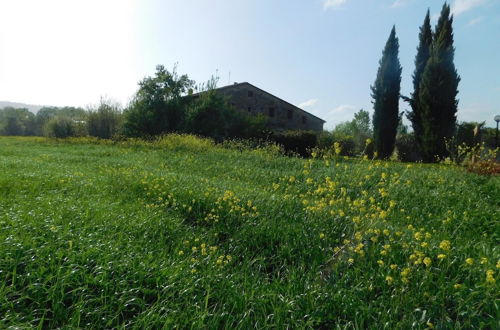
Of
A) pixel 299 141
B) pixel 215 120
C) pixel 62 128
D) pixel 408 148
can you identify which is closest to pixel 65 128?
pixel 62 128

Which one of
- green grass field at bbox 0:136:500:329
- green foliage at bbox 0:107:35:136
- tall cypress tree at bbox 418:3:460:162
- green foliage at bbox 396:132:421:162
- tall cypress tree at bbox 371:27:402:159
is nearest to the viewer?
green grass field at bbox 0:136:500:329

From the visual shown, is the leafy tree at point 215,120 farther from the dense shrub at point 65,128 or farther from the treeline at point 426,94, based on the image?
the dense shrub at point 65,128

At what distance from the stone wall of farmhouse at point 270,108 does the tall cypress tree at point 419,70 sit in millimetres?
11455

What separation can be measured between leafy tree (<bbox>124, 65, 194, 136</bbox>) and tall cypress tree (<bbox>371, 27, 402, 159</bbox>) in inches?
523

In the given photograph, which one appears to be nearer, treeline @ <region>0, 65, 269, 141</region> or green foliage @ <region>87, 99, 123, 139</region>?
treeline @ <region>0, 65, 269, 141</region>

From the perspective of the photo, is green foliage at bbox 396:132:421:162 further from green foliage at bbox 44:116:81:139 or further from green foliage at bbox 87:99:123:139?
green foliage at bbox 44:116:81:139

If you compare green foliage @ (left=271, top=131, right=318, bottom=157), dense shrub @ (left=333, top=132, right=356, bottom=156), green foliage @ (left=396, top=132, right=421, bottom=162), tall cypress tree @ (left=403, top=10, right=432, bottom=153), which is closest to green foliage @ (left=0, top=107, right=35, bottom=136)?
green foliage @ (left=271, top=131, right=318, bottom=157)

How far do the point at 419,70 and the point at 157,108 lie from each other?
17.9m

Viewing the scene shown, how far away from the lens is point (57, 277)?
2.30 meters

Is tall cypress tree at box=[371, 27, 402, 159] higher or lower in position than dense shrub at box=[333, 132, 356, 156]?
higher

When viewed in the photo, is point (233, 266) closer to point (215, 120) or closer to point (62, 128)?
point (215, 120)

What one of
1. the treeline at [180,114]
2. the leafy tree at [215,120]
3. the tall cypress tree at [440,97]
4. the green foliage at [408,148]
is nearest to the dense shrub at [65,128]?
the treeline at [180,114]

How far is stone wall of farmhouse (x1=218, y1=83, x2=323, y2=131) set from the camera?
27719 millimetres

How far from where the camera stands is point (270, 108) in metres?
29.7
